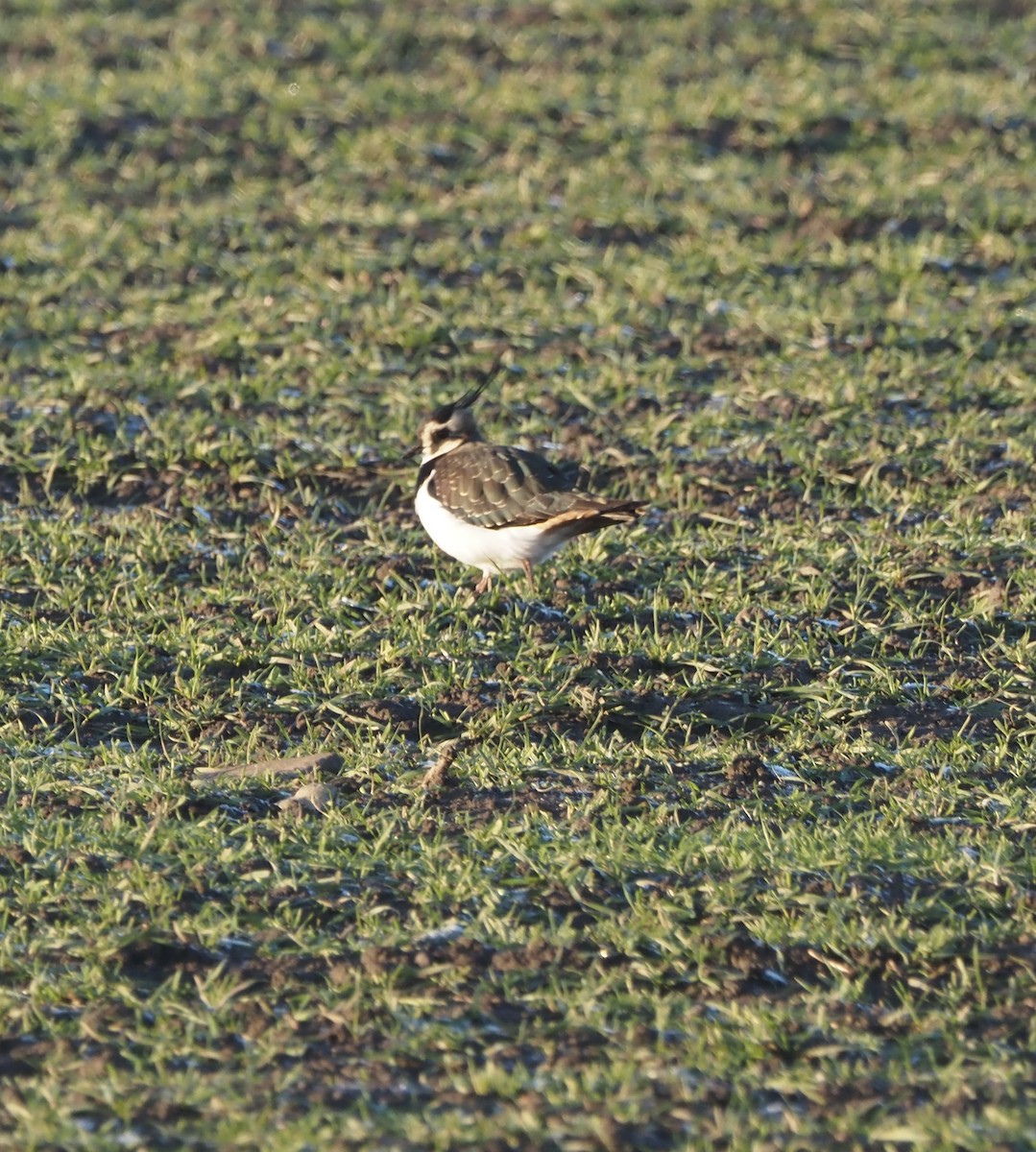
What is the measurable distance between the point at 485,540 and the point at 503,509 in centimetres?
14

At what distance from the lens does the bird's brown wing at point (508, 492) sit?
23.0ft

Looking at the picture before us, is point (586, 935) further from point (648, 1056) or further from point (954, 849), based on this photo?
point (954, 849)

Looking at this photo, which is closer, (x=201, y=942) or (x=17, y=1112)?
(x=17, y=1112)

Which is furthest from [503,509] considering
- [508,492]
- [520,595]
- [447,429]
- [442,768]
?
[442,768]

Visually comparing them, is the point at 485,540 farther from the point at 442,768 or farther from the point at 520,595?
the point at 442,768

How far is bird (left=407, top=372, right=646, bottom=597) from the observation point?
705 cm

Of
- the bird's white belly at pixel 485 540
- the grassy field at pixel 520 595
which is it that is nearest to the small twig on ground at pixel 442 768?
the grassy field at pixel 520 595

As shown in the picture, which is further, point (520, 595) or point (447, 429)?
point (447, 429)

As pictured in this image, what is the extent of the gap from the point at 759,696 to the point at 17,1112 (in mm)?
3184

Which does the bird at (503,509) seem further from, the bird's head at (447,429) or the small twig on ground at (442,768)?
the small twig on ground at (442,768)

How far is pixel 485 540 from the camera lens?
710 centimetres

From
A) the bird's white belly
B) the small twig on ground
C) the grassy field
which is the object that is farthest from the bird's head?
the small twig on ground

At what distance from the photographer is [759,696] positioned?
6.56 m

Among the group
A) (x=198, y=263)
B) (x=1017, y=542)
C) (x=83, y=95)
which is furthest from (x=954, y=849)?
(x=83, y=95)
